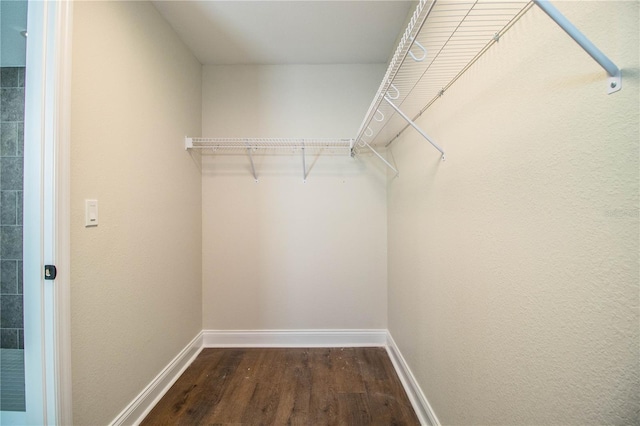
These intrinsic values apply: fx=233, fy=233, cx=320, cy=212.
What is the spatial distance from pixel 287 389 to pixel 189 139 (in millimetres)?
2000

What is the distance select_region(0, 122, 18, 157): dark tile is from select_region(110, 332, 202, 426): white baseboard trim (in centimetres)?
141

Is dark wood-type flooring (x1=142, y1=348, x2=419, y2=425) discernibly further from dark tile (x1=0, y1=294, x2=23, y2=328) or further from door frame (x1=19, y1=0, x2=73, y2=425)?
dark tile (x1=0, y1=294, x2=23, y2=328)

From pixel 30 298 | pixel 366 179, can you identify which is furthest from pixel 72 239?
pixel 366 179

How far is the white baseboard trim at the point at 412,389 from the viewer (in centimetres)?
126

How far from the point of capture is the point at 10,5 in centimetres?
101

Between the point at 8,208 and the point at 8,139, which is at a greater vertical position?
the point at 8,139

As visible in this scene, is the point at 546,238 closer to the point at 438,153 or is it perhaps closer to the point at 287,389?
the point at 438,153

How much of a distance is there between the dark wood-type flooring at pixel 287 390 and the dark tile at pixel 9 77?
1940mm

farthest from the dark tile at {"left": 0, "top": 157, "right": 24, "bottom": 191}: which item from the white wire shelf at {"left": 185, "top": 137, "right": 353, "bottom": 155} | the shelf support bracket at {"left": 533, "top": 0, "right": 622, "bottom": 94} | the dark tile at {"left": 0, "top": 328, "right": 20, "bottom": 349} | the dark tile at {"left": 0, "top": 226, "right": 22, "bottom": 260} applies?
the shelf support bracket at {"left": 533, "top": 0, "right": 622, "bottom": 94}

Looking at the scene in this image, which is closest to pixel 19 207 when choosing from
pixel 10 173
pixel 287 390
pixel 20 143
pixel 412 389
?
pixel 10 173

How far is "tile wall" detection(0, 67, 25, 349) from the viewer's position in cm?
109

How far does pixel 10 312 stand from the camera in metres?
1.19

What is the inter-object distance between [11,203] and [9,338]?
709mm

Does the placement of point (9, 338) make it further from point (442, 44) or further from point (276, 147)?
point (442, 44)
